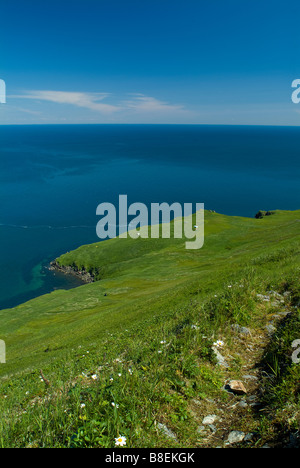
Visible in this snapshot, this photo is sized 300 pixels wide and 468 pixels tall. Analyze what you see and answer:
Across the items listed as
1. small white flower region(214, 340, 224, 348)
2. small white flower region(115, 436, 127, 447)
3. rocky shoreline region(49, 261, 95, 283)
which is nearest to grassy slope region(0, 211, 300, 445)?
small white flower region(214, 340, 224, 348)

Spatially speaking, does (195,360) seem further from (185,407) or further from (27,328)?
(27,328)

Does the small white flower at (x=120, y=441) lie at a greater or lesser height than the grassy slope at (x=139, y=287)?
greater

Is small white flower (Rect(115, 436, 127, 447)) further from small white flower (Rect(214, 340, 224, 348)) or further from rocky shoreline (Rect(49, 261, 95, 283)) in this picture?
rocky shoreline (Rect(49, 261, 95, 283))

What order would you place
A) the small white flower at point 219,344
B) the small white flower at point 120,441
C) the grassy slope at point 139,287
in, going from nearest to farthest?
the small white flower at point 120,441
the small white flower at point 219,344
the grassy slope at point 139,287

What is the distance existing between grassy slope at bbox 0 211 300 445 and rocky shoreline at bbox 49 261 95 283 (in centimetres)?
189

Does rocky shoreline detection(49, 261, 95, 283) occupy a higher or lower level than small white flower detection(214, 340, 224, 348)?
lower

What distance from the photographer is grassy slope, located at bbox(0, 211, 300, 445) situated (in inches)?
832

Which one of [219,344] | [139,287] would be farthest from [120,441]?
[139,287]

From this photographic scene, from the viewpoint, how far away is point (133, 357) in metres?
8.99

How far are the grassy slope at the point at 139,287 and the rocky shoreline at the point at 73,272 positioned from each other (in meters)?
1.89

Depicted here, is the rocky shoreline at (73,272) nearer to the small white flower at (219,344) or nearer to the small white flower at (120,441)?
the small white flower at (219,344)

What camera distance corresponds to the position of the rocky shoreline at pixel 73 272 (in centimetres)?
9255

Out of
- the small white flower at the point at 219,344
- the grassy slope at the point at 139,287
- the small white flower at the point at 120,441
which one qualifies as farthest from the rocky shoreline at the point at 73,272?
the small white flower at the point at 120,441
